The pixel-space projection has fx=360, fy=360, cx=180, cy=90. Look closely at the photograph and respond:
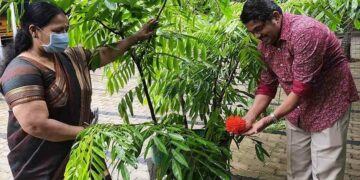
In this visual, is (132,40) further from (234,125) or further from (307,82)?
(307,82)

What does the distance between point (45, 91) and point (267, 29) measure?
3.65ft

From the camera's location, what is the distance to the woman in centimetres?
152

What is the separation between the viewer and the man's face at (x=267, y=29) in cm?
178

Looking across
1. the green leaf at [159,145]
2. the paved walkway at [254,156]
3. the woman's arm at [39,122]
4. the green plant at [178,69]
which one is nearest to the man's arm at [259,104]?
the green plant at [178,69]

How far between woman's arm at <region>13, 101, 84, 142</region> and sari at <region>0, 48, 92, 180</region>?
0.05 m

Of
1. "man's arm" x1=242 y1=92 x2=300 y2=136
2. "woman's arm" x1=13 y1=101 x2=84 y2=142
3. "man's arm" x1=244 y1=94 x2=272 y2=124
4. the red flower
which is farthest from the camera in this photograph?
"man's arm" x1=244 y1=94 x2=272 y2=124

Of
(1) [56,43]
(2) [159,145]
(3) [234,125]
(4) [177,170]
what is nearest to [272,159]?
(3) [234,125]

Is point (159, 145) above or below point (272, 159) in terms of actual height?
above

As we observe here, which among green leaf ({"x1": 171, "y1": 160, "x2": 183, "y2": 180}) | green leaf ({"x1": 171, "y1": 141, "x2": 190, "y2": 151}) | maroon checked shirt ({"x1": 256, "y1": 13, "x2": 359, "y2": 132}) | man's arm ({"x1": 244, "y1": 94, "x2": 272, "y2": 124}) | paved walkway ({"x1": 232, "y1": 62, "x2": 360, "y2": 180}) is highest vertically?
maroon checked shirt ({"x1": 256, "y1": 13, "x2": 359, "y2": 132})

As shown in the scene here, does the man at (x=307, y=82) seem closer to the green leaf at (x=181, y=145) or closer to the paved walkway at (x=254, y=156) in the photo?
the green leaf at (x=181, y=145)

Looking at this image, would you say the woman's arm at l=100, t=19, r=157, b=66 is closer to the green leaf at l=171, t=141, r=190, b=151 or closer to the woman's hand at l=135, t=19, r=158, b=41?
the woman's hand at l=135, t=19, r=158, b=41

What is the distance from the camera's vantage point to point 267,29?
1823 mm

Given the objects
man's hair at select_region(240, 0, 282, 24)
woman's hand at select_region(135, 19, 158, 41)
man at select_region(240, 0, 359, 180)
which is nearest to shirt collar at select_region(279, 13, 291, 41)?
man at select_region(240, 0, 359, 180)

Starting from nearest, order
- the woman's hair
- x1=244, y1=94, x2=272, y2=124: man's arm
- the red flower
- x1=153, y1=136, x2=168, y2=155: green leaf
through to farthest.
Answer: x1=153, y1=136, x2=168, y2=155: green leaf, the woman's hair, the red flower, x1=244, y1=94, x2=272, y2=124: man's arm
